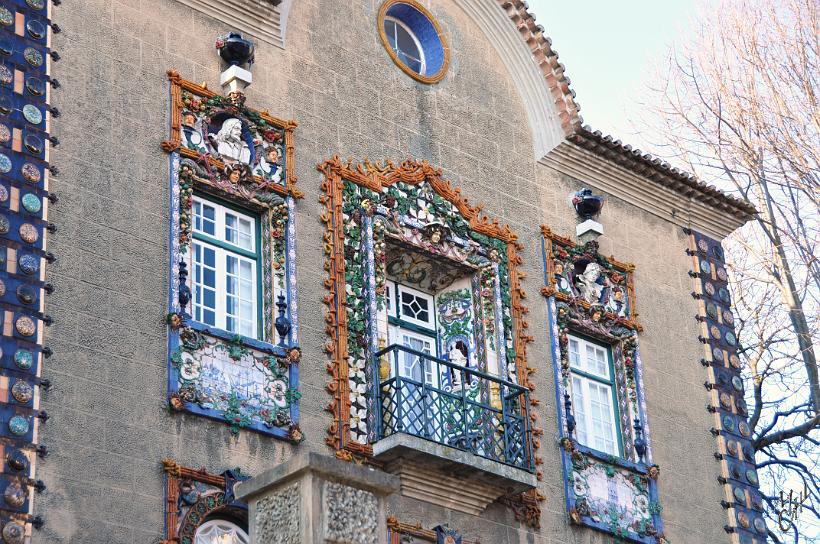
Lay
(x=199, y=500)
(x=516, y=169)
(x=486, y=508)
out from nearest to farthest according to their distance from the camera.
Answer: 1. (x=199, y=500)
2. (x=486, y=508)
3. (x=516, y=169)

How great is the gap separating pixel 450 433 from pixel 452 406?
0.98 feet

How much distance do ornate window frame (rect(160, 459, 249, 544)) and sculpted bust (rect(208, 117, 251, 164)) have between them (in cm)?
331

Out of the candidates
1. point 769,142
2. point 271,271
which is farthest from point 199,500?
point 769,142

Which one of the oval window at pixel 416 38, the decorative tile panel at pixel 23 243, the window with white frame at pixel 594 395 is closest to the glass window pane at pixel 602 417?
the window with white frame at pixel 594 395

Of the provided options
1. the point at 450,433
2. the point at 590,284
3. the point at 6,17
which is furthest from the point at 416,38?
the point at 6,17

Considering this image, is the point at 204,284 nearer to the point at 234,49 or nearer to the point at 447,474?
the point at 234,49

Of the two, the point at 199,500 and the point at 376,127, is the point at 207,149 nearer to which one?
the point at 376,127

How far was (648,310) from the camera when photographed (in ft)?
67.1

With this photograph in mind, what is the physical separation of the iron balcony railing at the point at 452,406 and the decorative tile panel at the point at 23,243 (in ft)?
12.0

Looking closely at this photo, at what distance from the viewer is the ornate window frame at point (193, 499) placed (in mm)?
14570

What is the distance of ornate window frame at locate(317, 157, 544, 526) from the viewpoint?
1650cm

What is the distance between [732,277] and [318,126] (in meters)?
11.8

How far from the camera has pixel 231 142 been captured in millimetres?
16828

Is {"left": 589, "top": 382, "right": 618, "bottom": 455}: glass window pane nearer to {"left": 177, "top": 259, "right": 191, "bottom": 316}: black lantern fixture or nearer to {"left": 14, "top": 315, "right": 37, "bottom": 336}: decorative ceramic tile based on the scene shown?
{"left": 177, "top": 259, "right": 191, "bottom": 316}: black lantern fixture
